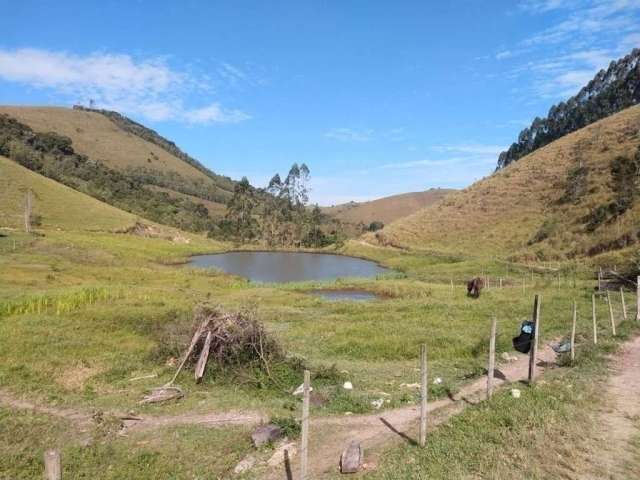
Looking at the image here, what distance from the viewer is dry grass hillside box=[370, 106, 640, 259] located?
54094 mm

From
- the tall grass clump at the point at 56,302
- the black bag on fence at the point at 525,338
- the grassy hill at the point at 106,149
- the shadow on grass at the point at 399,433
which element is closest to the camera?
the shadow on grass at the point at 399,433

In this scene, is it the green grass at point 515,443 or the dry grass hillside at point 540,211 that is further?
the dry grass hillside at point 540,211

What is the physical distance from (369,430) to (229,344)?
592 centimetres

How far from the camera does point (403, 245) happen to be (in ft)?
284

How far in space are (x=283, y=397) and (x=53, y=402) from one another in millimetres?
6010

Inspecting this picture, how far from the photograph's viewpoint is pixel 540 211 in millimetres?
71375

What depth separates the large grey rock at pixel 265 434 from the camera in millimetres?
9984

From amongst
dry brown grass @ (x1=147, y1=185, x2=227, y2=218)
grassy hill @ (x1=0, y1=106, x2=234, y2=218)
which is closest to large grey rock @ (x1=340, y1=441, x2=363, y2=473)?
dry brown grass @ (x1=147, y1=185, x2=227, y2=218)

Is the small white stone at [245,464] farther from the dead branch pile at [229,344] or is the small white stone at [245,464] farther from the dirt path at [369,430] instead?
the dead branch pile at [229,344]

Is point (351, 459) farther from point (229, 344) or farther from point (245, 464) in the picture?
point (229, 344)

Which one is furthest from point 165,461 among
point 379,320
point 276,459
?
point 379,320

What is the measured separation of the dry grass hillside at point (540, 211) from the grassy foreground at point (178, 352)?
20.3 m

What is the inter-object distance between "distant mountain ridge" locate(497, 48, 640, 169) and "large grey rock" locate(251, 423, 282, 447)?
125382 millimetres

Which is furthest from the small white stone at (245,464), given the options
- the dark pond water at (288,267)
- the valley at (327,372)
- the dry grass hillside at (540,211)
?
the dry grass hillside at (540,211)
